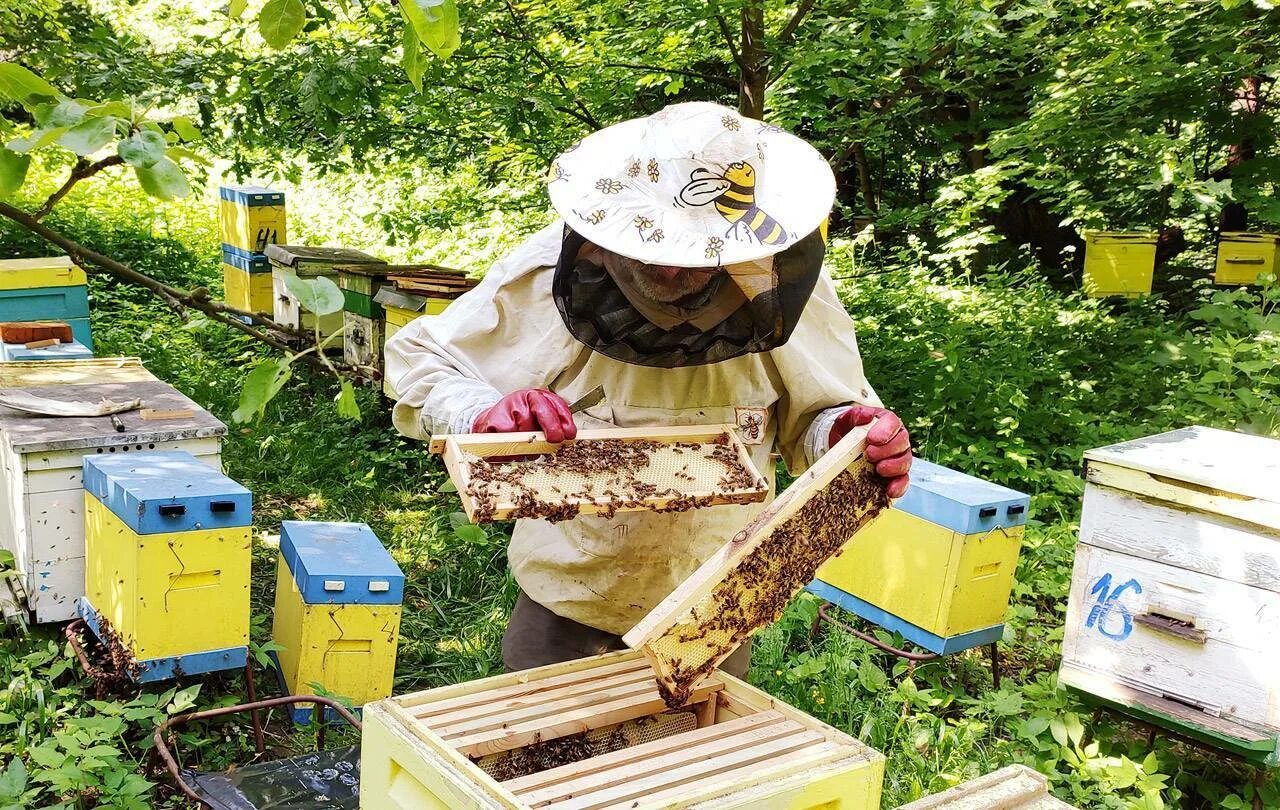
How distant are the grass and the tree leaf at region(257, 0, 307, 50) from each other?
53 centimetres

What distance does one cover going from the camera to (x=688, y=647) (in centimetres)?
178

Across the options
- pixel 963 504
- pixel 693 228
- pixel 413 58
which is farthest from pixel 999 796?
pixel 963 504

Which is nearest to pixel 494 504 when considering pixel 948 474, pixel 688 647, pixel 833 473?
pixel 688 647

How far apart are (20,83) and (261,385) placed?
28.7 inches

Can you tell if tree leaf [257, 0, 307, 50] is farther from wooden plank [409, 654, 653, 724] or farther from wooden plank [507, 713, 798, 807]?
wooden plank [507, 713, 798, 807]

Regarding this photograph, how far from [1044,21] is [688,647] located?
521 cm

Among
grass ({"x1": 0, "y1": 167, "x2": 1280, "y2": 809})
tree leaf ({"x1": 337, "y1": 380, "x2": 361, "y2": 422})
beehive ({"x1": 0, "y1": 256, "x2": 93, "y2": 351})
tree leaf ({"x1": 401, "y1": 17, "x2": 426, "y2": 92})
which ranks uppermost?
tree leaf ({"x1": 401, "y1": 17, "x2": 426, "y2": 92})

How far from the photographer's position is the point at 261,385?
4.98ft

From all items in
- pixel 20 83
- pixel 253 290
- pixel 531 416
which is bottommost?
pixel 253 290

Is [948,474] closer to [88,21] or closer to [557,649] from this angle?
[557,649]

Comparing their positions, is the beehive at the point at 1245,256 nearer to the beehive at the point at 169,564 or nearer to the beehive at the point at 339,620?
the beehive at the point at 339,620

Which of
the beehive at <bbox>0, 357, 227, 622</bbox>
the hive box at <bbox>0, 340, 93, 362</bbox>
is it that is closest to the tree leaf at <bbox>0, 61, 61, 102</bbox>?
the beehive at <bbox>0, 357, 227, 622</bbox>

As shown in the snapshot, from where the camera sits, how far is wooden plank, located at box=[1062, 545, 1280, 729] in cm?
295

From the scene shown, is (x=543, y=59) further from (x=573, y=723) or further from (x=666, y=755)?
(x=666, y=755)
